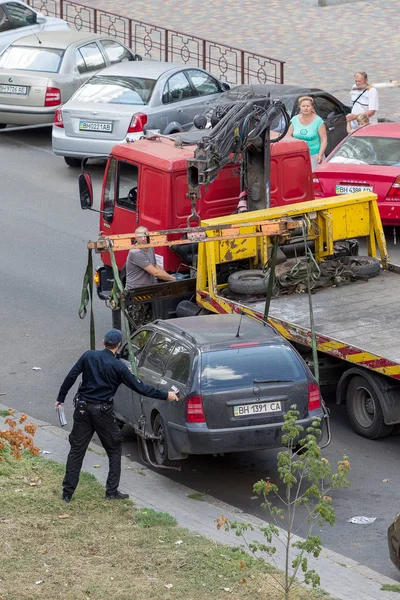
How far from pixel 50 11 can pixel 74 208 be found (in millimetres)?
14257

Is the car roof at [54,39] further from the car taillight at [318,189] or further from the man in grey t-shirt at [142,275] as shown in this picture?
the man in grey t-shirt at [142,275]

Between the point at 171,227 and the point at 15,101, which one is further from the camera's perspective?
the point at 15,101

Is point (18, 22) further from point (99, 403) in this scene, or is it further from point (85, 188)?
point (99, 403)

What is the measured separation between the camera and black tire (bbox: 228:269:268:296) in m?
13.5

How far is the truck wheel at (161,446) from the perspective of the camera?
11680 mm

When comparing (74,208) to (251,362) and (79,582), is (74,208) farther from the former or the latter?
(79,582)

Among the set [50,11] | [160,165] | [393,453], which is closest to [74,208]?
[160,165]

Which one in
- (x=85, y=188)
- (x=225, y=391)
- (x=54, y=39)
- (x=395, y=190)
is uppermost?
(x=54, y=39)

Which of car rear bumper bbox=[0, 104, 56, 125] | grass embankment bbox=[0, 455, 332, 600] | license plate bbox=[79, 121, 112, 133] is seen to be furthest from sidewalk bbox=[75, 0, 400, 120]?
grass embankment bbox=[0, 455, 332, 600]

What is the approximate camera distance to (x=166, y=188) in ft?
47.9

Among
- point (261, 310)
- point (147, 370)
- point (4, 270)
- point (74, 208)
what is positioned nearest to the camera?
point (147, 370)

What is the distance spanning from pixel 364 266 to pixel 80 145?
28.5 ft

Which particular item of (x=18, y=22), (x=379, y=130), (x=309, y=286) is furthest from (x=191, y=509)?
(x=18, y=22)

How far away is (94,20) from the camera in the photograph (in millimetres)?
30641
